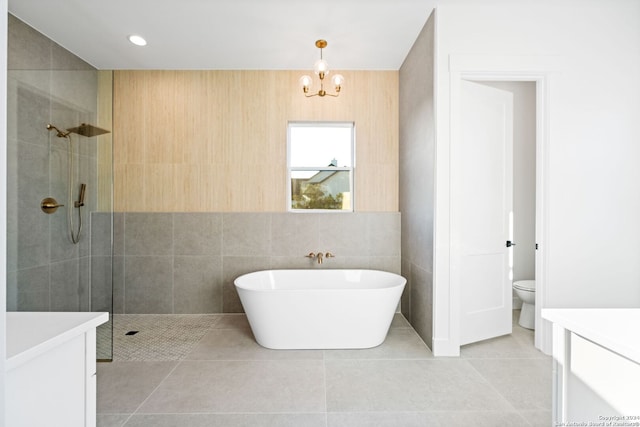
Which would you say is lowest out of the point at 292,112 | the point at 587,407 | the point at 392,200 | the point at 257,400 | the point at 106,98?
the point at 257,400

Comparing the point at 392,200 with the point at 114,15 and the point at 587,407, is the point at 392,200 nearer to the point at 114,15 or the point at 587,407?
the point at 587,407

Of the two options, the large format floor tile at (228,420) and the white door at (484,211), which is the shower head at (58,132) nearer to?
the large format floor tile at (228,420)

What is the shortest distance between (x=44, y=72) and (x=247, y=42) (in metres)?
1.55

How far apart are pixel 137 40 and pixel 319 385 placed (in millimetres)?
3223

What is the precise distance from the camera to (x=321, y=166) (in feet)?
11.7

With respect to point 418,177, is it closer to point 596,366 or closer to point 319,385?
point 319,385

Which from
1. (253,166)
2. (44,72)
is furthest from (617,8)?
(44,72)

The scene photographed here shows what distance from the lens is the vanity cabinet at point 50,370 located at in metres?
0.76

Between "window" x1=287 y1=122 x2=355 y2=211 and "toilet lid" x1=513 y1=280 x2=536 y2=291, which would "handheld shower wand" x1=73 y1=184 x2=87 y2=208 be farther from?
"toilet lid" x1=513 y1=280 x2=536 y2=291

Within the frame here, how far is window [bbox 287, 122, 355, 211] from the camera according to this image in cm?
353

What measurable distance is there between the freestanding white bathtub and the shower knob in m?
1.36

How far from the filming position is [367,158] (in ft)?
11.4

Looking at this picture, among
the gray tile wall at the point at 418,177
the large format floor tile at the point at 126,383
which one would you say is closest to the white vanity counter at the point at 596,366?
the gray tile wall at the point at 418,177

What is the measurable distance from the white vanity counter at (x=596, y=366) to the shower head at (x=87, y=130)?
2846 mm
